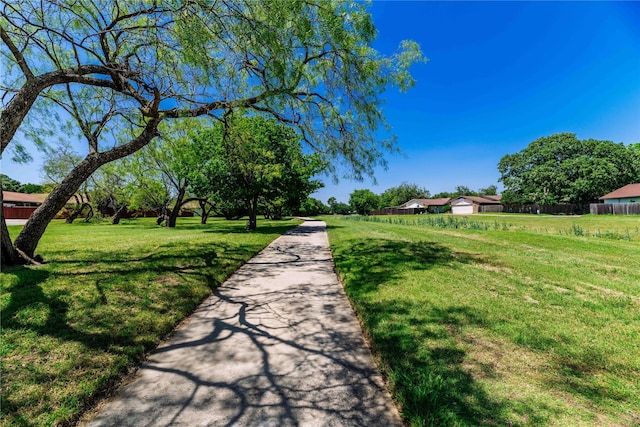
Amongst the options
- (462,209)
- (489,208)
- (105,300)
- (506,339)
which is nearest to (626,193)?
(489,208)

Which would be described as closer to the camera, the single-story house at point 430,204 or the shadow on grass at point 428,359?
the shadow on grass at point 428,359

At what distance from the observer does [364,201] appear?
83750 mm

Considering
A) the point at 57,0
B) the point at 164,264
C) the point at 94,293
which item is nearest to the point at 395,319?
the point at 94,293

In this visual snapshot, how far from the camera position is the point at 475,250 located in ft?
28.6

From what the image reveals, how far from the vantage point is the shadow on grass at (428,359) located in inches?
78.3

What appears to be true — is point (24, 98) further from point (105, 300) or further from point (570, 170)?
point (570, 170)

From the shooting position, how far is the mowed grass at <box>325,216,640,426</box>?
207 centimetres

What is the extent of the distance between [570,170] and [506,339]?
5397 cm

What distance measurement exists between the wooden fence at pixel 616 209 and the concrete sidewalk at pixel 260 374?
45.1 metres

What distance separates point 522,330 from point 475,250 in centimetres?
594

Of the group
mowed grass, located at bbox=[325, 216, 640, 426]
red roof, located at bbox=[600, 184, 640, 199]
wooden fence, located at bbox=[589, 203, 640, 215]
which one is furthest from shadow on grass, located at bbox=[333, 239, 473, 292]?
red roof, located at bbox=[600, 184, 640, 199]

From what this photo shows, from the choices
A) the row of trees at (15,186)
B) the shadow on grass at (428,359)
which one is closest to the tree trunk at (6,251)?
the shadow on grass at (428,359)

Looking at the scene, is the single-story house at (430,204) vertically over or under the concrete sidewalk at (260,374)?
over

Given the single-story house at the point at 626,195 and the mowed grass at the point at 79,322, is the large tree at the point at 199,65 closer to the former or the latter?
the mowed grass at the point at 79,322
